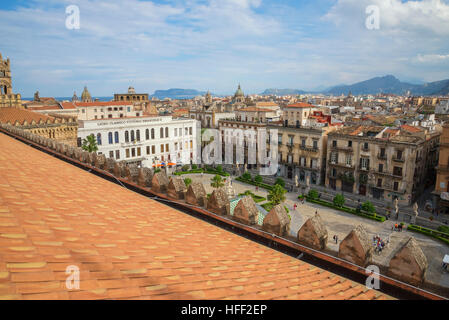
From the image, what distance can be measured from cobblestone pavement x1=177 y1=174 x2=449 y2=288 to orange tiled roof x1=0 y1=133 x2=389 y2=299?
17226 mm

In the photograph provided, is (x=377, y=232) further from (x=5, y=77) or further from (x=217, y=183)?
(x=5, y=77)

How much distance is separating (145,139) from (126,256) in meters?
49.9

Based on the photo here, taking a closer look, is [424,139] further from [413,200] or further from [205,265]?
[205,265]

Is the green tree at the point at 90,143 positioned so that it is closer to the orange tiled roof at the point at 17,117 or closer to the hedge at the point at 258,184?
the orange tiled roof at the point at 17,117

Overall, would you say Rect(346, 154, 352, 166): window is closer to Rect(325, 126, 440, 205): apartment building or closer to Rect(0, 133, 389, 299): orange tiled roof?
Rect(325, 126, 440, 205): apartment building

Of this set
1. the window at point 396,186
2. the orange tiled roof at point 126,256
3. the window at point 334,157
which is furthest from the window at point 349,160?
the orange tiled roof at point 126,256

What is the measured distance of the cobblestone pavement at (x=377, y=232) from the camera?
24402 millimetres

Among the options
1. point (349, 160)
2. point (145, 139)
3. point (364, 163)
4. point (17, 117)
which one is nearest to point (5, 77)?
point (17, 117)

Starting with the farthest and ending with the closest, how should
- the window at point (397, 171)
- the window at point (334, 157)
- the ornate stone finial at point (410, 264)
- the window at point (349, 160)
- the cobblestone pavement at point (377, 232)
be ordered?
the window at point (334, 157) → the window at point (349, 160) → the window at point (397, 171) → the cobblestone pavement at point (377, 232) → the ornate stone finial at point (410, 264)

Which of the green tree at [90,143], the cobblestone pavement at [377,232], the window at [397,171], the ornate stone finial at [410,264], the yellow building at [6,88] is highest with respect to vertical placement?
the yellow building at [6,88]

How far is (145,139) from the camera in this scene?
52.7 meters

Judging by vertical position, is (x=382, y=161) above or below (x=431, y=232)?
above

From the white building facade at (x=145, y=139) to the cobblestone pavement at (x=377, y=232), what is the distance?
72.9 ft

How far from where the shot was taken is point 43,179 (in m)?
8.66
